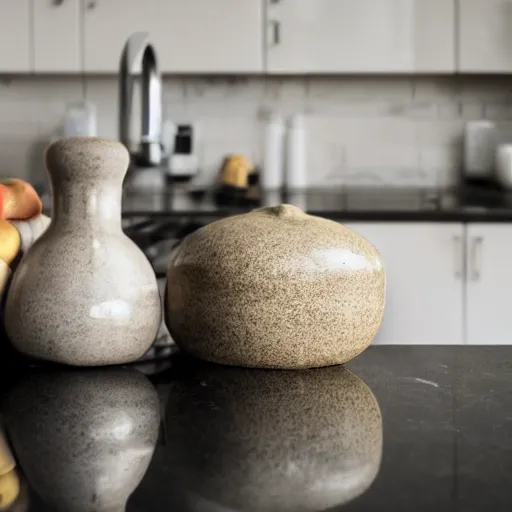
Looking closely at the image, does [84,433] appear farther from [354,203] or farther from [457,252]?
[354,203]

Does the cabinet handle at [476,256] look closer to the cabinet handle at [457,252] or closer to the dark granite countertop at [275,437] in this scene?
the cabinet handle at [457,252]

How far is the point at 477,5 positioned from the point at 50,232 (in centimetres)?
227

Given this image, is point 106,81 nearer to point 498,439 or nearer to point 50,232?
point 50,232

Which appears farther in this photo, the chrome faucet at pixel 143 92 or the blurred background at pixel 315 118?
the blurred background at pixel 315 118

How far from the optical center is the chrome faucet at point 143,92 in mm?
1761

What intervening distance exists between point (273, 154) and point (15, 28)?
0.95 metres

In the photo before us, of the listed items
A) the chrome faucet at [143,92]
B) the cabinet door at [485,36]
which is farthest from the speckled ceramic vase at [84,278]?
the cabinet door at [485,36]

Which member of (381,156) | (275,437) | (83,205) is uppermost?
(381,156)

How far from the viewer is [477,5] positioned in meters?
2.53

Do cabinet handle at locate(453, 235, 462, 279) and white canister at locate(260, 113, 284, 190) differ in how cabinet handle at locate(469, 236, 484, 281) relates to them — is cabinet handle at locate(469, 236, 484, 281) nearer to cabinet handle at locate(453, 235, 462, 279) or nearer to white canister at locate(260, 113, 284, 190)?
cabinet handle at locate(453, 235, 462, 279)

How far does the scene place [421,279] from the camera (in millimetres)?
2131

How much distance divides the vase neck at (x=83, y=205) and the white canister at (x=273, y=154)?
2.13 m

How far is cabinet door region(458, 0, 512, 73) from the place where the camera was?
2.52 meters

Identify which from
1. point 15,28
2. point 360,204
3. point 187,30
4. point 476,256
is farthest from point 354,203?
point 15,28
